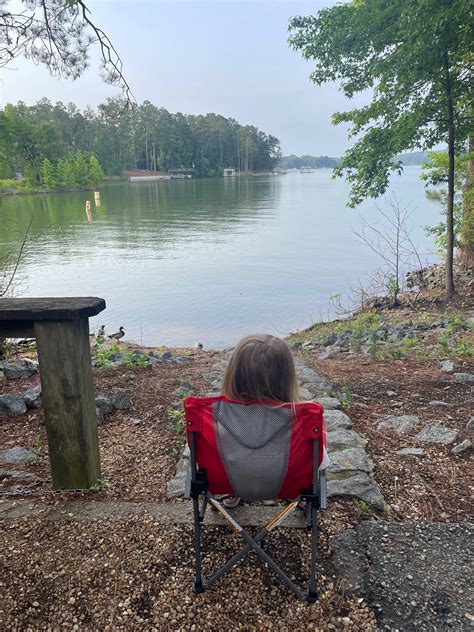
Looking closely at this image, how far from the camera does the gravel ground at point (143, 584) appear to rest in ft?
5.74

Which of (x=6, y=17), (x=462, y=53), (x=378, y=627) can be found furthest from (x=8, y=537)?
(x=462, y=53)

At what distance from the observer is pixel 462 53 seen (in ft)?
24.7

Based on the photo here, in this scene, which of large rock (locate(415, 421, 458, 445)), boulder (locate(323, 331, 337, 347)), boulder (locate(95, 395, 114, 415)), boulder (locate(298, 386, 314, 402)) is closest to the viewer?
large rock (locate(415, 421, 458, 445))

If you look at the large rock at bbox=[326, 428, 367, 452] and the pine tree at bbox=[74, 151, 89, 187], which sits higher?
the pine tree at bbox=[74, 151, 89, 187]

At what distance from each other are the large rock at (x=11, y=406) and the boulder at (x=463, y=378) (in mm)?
3650

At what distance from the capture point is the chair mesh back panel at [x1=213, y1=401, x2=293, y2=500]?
1.82 metres

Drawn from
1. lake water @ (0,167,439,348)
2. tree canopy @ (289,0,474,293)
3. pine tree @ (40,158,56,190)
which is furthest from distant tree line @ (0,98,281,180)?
tree canopy @ (289,0,474,293)

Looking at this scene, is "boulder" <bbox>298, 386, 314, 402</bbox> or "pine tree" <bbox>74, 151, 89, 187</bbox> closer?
"boulder" <bbox>298, 386, 314, 402</bbox>

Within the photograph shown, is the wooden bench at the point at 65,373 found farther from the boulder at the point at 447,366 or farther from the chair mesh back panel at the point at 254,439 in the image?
the boulder at the point at 447,366

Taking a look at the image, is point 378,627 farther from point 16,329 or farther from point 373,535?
point 16,329

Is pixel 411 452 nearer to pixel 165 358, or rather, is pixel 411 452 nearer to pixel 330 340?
pixel 165 358

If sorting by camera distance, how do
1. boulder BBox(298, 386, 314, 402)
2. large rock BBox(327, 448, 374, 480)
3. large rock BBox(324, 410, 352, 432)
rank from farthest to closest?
boulder BBox(298, 386, 314, 402), large rock BBox(324, 410, 352, 432), large rock BBox(327, 448, 374, 480)

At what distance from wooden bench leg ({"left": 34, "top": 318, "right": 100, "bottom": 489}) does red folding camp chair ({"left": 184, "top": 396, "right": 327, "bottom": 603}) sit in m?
0.77

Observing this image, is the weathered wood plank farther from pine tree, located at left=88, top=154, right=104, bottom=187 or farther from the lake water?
pine tree, located at left=88, top=154, right=104, bottom=187
